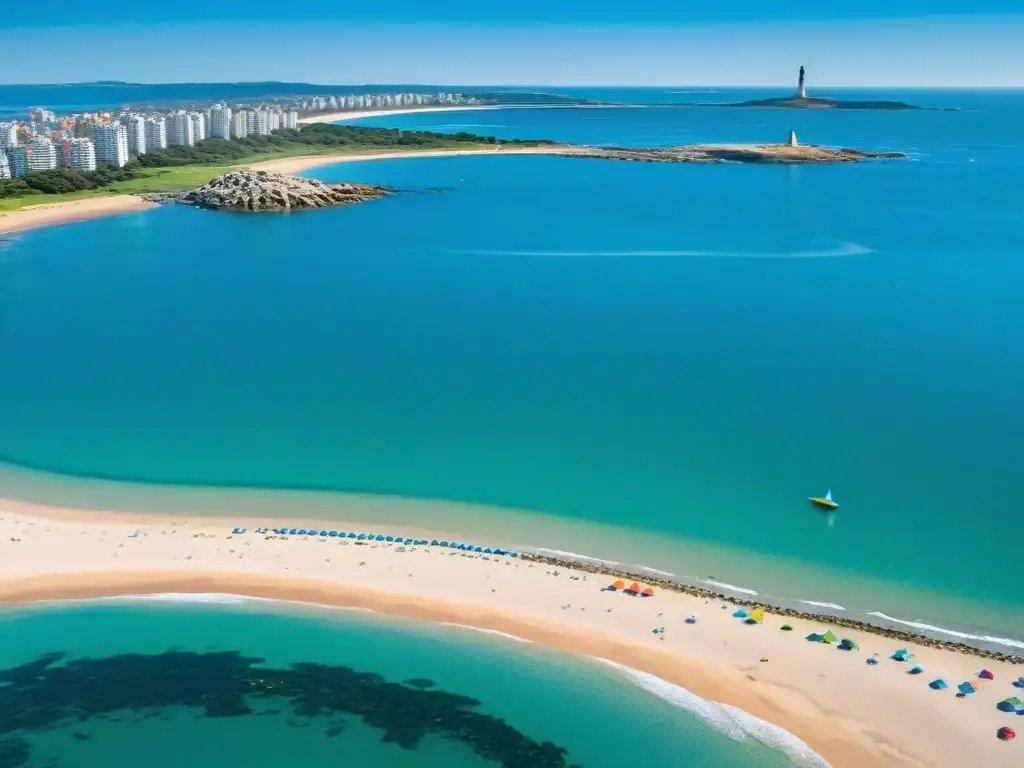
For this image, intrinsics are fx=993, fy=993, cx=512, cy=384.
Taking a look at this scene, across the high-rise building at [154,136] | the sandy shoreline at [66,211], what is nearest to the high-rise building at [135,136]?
the high-rise building at [154,136]

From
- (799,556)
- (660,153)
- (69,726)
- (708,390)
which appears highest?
(660,153)

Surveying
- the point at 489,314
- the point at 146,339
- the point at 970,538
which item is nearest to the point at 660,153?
the point at 489,314

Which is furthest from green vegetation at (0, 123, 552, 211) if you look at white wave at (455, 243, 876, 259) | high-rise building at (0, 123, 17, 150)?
white wave at (455, 243, 876, 259)

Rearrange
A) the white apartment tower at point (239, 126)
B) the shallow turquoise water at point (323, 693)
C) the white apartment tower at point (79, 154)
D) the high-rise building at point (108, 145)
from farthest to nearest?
the white apartment tower at point (239, 126)
the high-rise building at point (108, 145)
the white apartment tower at point (79, 154)
the shallow turquoise water at point (323, 693)

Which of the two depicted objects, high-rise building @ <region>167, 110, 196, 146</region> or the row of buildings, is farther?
high-rise building @ <region>167, 110, 196, 146</region>

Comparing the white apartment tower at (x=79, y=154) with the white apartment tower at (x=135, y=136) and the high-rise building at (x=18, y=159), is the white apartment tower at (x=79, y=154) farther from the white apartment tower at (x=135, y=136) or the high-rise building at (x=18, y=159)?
the white apartment tower at (x=135, y=136)

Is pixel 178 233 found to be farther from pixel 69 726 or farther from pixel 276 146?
pixel 276 146

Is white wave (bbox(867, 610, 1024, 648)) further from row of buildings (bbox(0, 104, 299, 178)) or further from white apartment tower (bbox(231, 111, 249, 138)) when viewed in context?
white apartment tower (bbox(231, 111, 249, 138))
